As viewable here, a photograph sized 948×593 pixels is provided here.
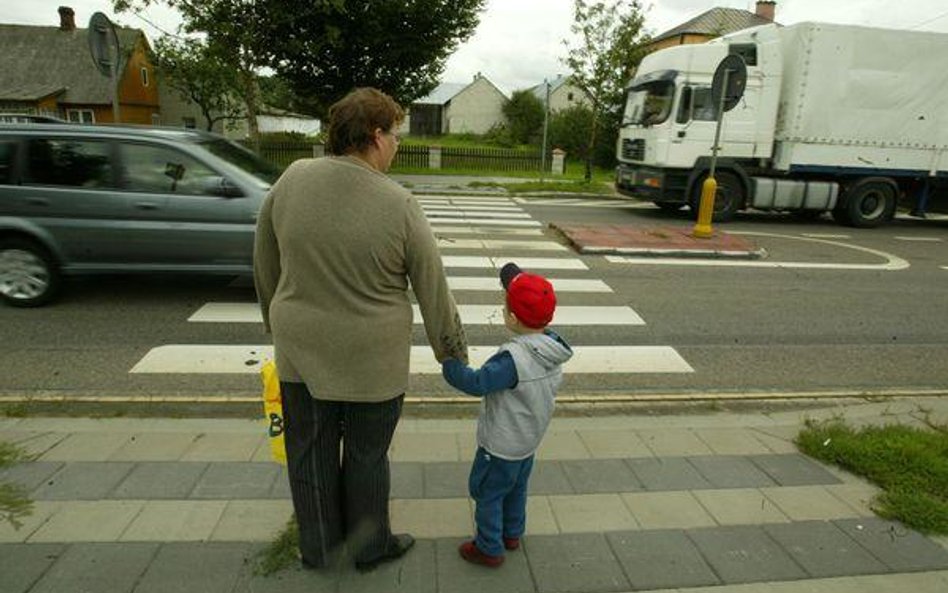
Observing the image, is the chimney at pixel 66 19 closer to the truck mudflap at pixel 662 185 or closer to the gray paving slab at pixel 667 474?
the truck mudflap at pixel 662 185

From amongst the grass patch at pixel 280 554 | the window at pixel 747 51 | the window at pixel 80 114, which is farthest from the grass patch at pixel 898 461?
the window at pixel 80 114

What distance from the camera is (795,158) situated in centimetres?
1334

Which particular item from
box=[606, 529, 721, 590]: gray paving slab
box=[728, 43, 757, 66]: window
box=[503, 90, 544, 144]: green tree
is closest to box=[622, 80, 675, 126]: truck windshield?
box=[728, 43, 757, 66]: window

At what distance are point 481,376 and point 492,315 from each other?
Result: 4186mm

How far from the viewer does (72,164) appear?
6.16 metres

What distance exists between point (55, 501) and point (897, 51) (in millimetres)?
16419

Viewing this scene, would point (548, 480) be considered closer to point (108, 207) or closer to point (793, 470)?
point (793, 470)

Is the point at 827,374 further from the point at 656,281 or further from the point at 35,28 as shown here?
the point at 35,28

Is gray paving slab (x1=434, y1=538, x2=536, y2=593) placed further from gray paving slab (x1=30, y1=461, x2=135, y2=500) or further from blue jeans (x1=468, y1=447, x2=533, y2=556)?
gray paving slab (x1=30, y1=461, x2=135, y2=500)

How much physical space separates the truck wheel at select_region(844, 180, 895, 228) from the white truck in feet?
0.11

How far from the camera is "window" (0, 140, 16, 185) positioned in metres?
6.08

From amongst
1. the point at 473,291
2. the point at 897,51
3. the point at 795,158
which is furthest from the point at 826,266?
the point at 897,51

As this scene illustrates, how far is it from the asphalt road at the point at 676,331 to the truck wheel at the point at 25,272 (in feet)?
0.53

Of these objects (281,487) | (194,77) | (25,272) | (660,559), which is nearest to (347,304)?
(281,487)
